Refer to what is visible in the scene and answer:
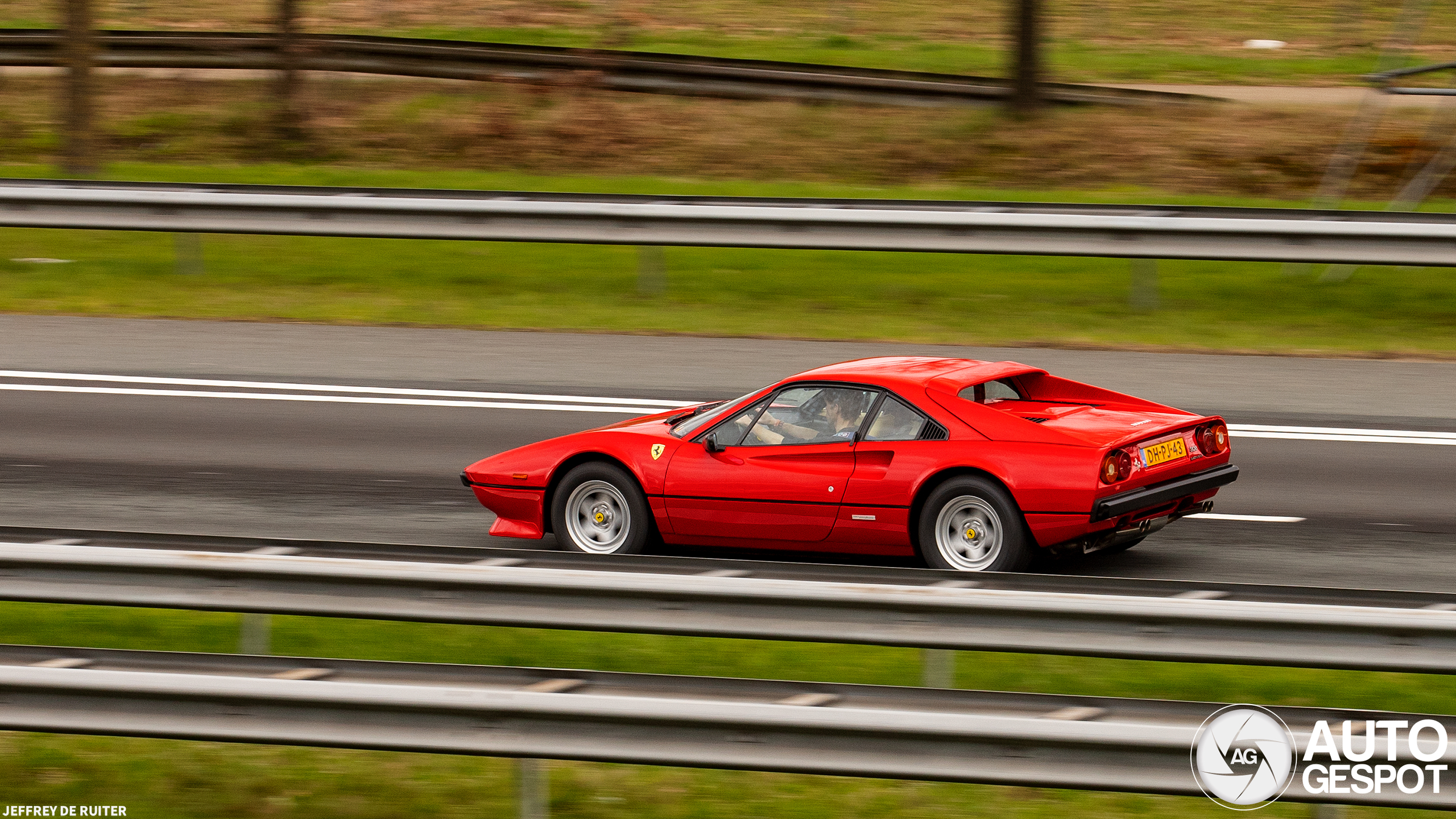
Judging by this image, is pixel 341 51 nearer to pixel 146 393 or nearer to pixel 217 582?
pixel 146 393

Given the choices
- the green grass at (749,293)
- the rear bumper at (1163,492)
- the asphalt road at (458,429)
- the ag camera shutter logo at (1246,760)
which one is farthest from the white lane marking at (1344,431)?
the ag camera shutter logo at (1246,760)

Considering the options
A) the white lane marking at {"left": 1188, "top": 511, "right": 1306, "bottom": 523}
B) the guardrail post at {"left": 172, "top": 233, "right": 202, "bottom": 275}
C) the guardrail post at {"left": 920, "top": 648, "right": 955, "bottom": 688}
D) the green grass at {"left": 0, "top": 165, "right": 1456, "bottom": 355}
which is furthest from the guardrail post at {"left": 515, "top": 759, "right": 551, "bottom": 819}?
the guardrail post at {"left": 172, "top": 233, "right": 202, "bottom": 275}

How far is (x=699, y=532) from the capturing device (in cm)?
917

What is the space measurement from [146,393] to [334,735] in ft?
26.3

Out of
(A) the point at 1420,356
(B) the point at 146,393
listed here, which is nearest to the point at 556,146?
(B) the point at 146,393

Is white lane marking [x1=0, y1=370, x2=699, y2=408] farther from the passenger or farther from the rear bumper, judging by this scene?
the rear bumper

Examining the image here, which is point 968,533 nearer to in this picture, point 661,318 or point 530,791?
point 530,791

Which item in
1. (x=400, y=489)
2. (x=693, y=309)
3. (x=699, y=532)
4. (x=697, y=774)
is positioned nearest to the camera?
(x=697, y=774)

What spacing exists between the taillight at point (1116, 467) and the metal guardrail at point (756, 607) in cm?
198

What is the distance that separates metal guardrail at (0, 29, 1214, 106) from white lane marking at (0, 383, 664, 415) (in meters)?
9.47

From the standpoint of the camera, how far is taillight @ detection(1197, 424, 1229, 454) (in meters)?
8.96

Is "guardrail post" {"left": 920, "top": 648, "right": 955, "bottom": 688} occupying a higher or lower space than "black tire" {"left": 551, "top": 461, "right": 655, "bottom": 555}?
lower

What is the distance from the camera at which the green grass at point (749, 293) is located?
13953mm

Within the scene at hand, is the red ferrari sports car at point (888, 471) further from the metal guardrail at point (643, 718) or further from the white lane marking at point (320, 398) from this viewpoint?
the metal guardrail at point (643, 718)
